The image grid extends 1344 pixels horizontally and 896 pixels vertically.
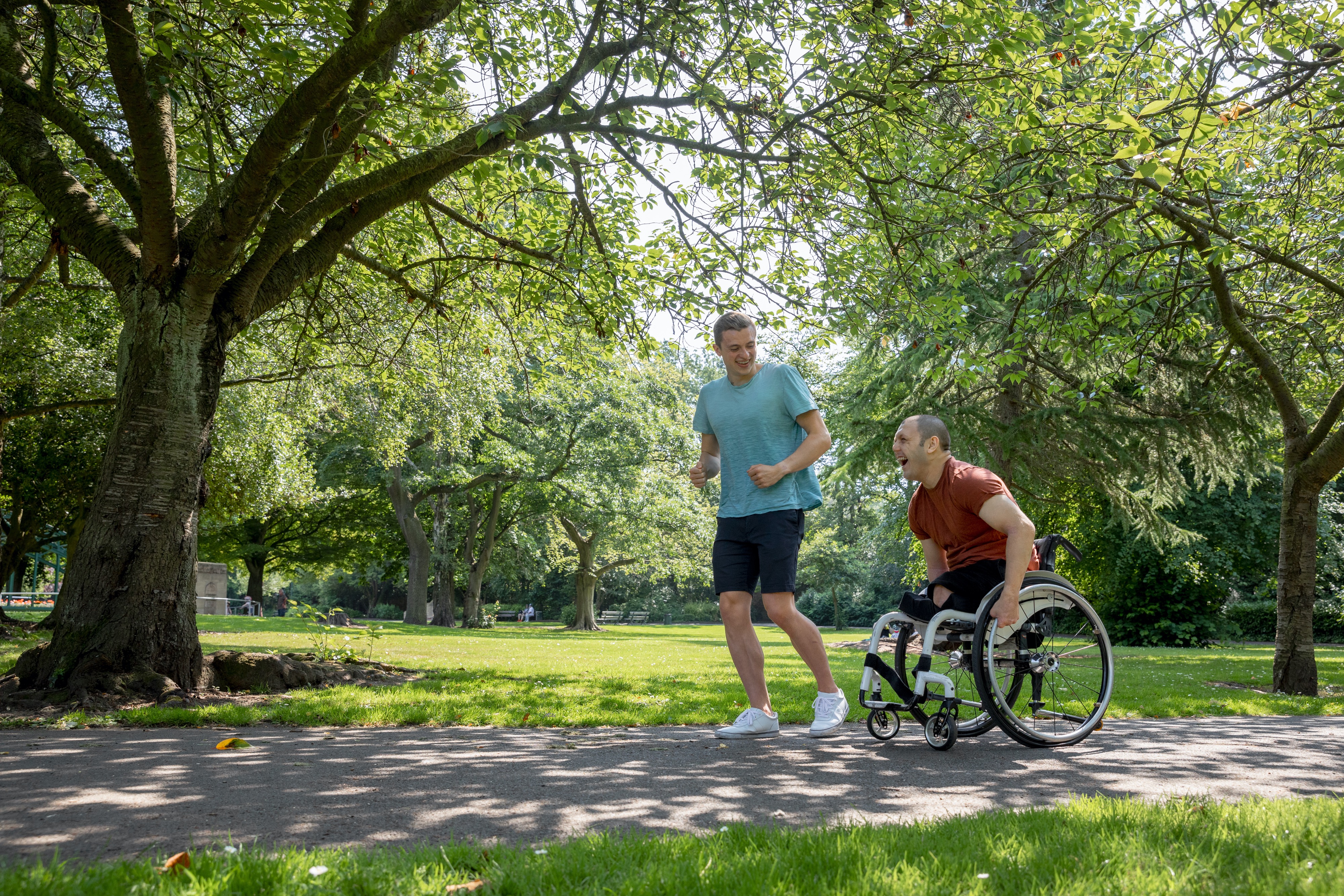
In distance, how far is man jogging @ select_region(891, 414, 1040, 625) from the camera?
462 cm

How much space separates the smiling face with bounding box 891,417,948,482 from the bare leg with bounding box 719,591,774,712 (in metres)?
1.05

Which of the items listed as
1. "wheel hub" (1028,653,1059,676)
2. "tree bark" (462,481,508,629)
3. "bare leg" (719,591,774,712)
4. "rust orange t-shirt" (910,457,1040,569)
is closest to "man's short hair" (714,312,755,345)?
"rust orange t-shirt" (910,457,1040,569)

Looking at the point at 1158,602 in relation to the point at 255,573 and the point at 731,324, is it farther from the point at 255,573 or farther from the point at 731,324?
the point at 255,573

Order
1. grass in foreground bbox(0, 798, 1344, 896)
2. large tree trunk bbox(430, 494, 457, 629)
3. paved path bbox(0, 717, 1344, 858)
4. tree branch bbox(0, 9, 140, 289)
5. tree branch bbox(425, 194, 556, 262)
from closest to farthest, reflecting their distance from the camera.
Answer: grass in foreground bbox(0, 798, 1344, 896) < paved path bbox(0, 717, 1344, 858) < tree branch bbox(0, 9, 140, 289) < tree branch bbox(425, 194, 556, 262) < large tree trunk bbox(430, 494, 457, 629)

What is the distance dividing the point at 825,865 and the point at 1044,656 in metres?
2.77

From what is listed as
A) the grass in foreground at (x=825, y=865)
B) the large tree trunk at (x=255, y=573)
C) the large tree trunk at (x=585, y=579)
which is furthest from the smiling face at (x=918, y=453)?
the large tree trunk at (x=255, y=573)

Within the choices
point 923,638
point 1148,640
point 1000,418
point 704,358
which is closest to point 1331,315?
point 1000,418

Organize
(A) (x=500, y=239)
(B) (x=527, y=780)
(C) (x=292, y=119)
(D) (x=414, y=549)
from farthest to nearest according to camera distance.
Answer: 1. (D) (x=414, y=549)
2. (A) (x=500, y=239)
3. (C) (x=292, y=119)
4. (B) (x=527, y=780)

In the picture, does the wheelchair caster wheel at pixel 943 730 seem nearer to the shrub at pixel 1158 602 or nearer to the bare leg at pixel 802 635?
the bare leg at pixel 802 635

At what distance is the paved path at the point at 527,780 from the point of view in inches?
113

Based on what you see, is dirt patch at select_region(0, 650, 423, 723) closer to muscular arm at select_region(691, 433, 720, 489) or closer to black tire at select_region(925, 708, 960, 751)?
muscular arm at select_region(691, 433, 720, 489)

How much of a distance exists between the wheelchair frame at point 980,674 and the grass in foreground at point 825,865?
1582 mm

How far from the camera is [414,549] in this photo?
31.7 m

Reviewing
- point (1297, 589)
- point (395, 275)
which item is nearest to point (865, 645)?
point (1297, 589)
